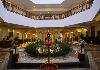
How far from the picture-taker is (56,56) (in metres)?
13.7

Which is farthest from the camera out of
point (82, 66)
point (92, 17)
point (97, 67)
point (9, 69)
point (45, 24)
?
point (45, 24)

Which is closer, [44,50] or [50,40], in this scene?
[50,40]

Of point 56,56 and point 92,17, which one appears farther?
point 92,17

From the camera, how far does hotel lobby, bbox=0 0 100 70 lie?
1127 cm

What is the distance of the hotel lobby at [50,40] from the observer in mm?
11266

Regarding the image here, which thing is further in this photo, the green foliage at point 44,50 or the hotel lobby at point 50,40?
the green foliage at point 44,50

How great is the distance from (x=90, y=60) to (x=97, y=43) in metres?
8.11

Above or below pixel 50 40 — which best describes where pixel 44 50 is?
below

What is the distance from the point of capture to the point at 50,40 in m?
8.74

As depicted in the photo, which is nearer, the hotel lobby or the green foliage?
the hotel lobby

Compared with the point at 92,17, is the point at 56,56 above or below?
below

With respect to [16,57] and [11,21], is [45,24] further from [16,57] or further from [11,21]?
[16,57]

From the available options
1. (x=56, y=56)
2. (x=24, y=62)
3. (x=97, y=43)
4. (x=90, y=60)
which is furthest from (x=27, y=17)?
(x=90, y=60)

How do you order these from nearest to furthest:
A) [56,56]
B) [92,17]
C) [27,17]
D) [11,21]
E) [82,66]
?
[82,66] → [56,56] → [92,17] → [11,21] → [27,17]
